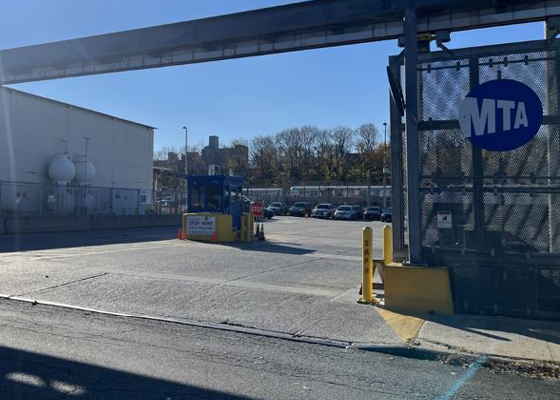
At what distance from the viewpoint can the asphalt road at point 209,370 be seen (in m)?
4.57

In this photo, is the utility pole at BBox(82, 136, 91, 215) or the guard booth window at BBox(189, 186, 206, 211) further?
Answer: the utility pole at BBox(82, 136, 91, 215)

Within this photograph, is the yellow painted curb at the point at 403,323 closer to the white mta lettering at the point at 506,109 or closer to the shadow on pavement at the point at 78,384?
the shadow on pavement at the point at 78,384

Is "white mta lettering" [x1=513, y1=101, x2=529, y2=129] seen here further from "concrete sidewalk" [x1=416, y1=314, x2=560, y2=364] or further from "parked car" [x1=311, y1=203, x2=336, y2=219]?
"parked car" [x1=311, y1=203, x2=336, y2=219]

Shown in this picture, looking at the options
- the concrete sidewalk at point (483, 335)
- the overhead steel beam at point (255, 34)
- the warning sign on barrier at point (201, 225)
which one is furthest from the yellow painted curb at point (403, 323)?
the warning sign on barrier at point (201, 225)

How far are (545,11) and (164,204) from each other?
109 feet

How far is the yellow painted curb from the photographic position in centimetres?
650

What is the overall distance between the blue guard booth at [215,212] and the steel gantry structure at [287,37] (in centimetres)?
969

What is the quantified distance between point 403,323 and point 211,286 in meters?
4.11

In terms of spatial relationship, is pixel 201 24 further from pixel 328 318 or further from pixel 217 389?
pixel 217 389

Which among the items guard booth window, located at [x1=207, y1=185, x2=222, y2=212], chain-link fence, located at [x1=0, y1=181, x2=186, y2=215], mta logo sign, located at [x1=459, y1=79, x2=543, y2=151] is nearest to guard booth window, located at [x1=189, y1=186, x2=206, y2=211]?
guard booth window, located at [x1=207, y1=185, x2=222, y2=212]

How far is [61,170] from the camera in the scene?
32500mm

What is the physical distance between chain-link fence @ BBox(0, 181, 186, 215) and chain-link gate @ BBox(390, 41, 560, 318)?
886 inches

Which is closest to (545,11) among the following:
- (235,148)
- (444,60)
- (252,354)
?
(444,60)

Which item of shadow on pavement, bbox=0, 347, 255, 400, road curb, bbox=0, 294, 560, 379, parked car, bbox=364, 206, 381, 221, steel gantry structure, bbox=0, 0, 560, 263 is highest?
steel gantry structure, bbox=0, 0, 560, 263
